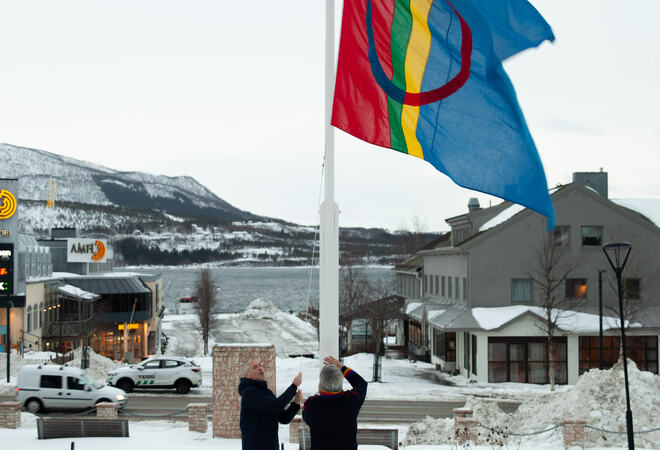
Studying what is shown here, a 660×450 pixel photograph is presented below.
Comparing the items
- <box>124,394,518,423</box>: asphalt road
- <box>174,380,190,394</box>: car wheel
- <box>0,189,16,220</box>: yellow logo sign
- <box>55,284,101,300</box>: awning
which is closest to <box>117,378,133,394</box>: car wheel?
<box>124,394,518,423</box>: asphalt road

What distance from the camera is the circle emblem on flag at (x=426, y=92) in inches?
350

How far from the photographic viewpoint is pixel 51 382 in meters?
26.3

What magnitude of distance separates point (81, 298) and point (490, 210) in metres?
31.1

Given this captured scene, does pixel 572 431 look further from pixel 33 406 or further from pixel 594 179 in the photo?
pixel 594 179

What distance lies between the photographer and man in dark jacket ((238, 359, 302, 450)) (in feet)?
23.7

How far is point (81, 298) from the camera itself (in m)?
53.7

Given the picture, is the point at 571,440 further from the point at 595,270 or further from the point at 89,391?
the point at 595,270

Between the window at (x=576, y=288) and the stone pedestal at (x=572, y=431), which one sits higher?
the window at (x=576, y=288)

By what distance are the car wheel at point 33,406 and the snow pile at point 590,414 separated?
46.5 ft

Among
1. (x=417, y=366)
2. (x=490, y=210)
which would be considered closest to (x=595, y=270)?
(x=490, y=210)

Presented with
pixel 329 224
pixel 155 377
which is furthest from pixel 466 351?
pixel 329 224

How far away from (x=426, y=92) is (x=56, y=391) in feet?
72.6

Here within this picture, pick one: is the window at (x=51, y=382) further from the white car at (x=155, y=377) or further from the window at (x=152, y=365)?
the window at (x=152, y=365)

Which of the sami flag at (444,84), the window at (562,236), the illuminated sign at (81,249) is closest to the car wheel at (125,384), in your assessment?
the window at (562,236)
